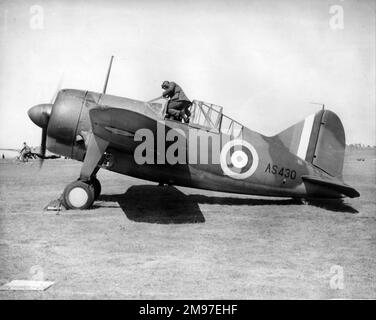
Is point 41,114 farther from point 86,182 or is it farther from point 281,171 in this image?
point 281,171

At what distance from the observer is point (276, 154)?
8.79 meters

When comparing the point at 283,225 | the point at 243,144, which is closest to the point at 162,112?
the point at 243,144

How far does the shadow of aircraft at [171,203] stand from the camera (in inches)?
302

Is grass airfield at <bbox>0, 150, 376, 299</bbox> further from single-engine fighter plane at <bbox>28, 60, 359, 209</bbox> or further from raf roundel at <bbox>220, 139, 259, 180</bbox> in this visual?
raf roundel at <bbox>220, 139, 259, 180</bbox>

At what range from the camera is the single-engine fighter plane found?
303 inches

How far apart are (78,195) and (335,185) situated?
5.64 meters

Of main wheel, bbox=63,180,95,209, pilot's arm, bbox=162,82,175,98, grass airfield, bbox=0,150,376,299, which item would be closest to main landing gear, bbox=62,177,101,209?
main wheel, bbox=63,180,95,209

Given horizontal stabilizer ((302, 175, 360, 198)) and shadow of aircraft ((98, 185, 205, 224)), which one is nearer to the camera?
shadow of aircraft ((98, 185, 205, 224))

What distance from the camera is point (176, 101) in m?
8.13

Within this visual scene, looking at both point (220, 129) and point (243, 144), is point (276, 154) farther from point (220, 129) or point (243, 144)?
point (220, 129)

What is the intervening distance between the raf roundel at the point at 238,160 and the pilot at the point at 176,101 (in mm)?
1149

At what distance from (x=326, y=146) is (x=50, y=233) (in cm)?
663

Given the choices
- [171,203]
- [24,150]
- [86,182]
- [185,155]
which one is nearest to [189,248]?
[185,155]

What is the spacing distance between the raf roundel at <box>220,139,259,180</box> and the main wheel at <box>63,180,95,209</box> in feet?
9.61
